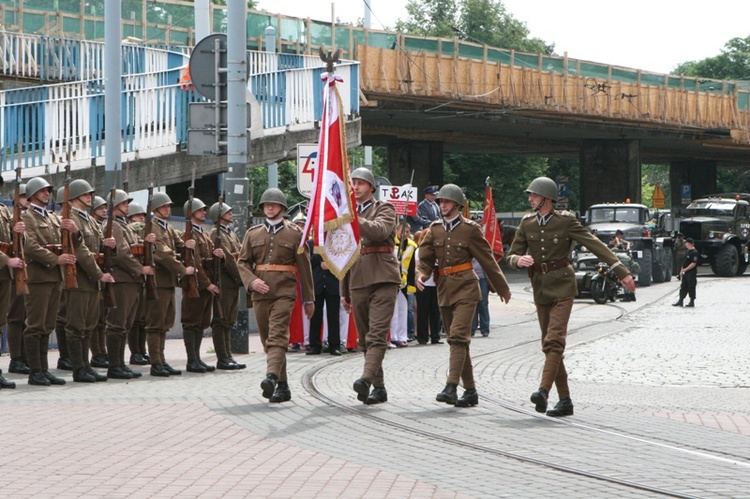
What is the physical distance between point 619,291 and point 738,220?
14446 millimetres

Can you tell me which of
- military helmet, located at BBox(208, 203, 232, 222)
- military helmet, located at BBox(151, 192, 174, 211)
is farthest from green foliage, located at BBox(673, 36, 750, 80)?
military helmet, located at BBox(151, 192, 174, 211)

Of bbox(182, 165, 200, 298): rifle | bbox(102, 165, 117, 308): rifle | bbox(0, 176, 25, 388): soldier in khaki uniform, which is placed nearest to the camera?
bbox(0, 176, 25, 388): soldier in khaki uniform

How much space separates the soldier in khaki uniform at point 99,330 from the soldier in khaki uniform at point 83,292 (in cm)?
52

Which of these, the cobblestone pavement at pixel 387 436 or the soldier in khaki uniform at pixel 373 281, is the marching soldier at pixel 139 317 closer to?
the cobblestone pavement at pixel 387 436

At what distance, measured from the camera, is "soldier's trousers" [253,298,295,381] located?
1130 centimetres

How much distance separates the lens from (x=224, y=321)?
582 inches

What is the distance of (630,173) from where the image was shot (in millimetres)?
56406

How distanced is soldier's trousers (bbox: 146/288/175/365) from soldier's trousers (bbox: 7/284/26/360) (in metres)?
1.23

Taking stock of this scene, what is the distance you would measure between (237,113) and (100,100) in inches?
259

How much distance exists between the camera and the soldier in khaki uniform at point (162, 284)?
1388 cm

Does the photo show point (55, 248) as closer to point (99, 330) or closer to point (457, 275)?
point (99, 330)

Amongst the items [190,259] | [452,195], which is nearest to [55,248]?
[190,259]

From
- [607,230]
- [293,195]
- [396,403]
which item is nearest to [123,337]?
[396,403]

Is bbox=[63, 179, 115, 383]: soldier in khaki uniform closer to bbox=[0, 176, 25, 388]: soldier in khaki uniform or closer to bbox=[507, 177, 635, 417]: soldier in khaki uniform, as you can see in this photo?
bbox=[0, 176, 25, 388]: soldier in khaki uniform
